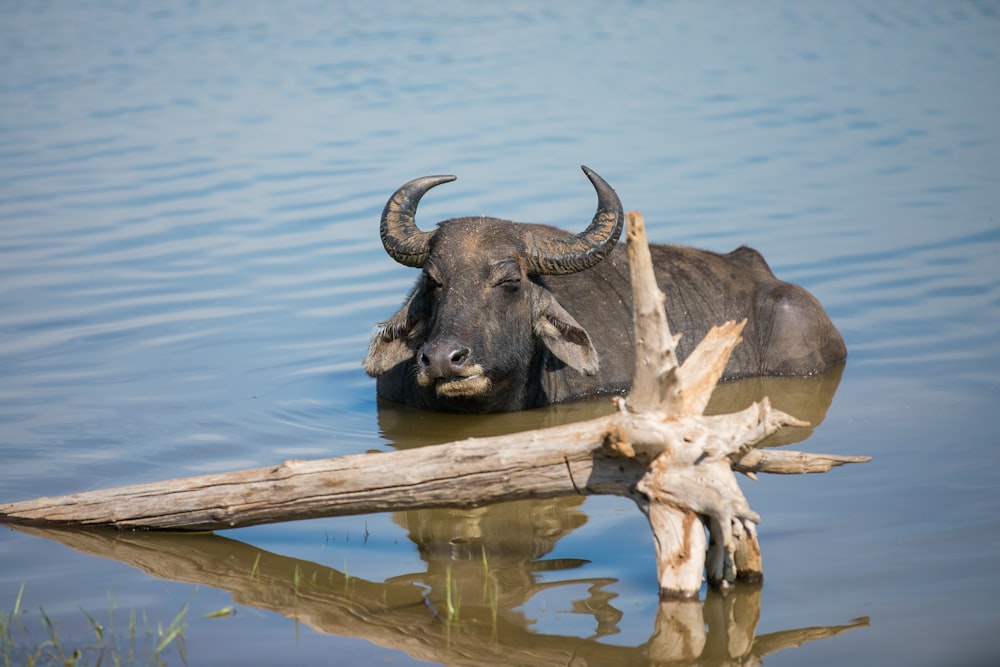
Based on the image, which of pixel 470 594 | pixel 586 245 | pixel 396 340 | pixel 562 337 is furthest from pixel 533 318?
pixel 470 594

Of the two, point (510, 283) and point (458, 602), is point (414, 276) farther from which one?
point (458, 602)

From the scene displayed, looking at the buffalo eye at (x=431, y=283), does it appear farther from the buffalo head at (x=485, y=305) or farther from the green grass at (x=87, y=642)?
the green grass at (x=87, y=642)

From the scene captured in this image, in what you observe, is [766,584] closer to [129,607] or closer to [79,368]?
[129,607]

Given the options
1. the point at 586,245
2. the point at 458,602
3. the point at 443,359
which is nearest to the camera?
the point at 458,602

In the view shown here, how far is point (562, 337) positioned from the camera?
8.65 metres

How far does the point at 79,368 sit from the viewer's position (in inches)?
370

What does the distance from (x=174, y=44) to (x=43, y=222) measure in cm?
1348

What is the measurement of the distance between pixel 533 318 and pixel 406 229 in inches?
41.8

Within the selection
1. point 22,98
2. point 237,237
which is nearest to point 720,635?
point 237,237

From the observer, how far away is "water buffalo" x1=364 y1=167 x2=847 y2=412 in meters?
8.22

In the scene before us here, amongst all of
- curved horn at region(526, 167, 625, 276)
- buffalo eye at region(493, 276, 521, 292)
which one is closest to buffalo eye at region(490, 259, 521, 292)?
buffalo eye at region(493, 276, 521, 292)

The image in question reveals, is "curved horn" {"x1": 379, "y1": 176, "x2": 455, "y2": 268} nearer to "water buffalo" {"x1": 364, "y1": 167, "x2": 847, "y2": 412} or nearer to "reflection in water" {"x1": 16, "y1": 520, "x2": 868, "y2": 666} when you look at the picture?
"water buffalo" {"x1": 364, "y1": 167, "x2": 847, "y2": 412}

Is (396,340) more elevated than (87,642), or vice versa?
(396,340)

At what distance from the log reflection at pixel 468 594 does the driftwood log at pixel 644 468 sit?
28cm
